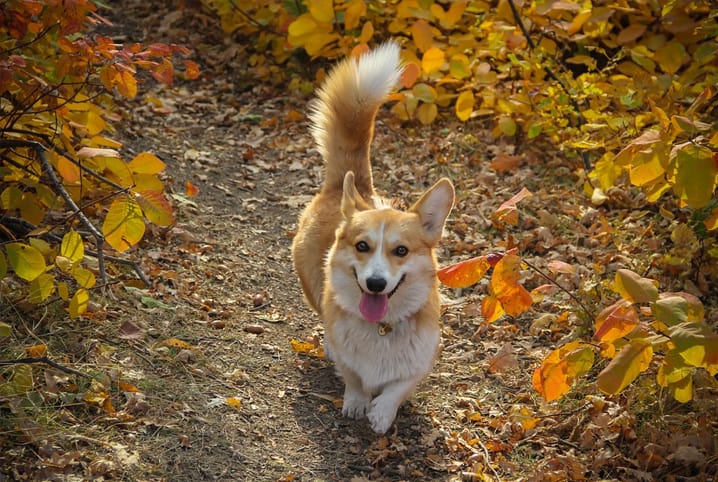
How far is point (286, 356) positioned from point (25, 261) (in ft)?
5.39

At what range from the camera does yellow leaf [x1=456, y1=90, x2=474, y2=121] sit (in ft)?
19.6

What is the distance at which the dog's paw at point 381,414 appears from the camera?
11.7 ft

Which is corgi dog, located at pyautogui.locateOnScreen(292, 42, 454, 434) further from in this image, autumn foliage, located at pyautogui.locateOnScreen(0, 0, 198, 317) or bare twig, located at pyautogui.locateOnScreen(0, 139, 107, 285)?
bare twig, located at pyautogui.locateOnScreen(0, 139, 107, 285)

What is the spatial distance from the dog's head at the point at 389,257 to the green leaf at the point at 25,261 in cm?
133

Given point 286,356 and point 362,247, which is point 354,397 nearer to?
point 286,356

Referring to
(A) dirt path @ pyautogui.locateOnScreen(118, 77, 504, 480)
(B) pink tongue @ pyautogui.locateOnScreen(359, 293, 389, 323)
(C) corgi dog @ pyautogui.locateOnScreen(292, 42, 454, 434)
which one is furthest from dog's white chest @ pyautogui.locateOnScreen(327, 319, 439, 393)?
(A) dirt path @ pyautogui.locateOnScreen(118, 77, 504, 480)

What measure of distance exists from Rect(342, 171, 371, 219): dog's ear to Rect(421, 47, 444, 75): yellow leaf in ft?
7.77

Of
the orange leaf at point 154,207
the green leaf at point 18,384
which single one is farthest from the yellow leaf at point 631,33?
the green leaf at point 18,384

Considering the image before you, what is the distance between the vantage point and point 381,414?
141 inches

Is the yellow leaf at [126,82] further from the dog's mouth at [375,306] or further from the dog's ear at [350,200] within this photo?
the dog's mouth at [375,306]

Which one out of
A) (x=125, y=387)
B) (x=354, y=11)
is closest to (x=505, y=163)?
(x=354, y=11)

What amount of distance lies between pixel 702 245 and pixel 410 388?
1.82 m

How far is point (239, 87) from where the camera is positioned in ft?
23.8

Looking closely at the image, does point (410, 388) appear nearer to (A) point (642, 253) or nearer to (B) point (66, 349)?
(B) point (66, 349)
